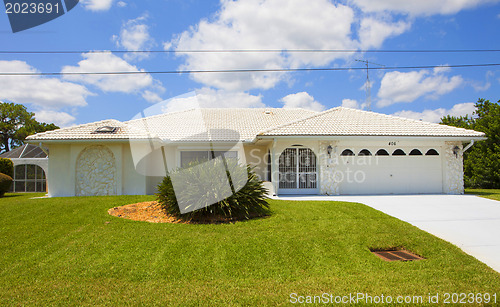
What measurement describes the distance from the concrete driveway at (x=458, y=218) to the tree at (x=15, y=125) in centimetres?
4421

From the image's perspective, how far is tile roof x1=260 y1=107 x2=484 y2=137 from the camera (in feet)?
48.9

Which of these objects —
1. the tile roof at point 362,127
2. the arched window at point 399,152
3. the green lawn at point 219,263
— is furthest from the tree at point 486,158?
the green lawn at point 219,263

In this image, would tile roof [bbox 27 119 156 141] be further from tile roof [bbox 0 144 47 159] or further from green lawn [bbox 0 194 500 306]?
tile roof [bbox 0 144 47 159]

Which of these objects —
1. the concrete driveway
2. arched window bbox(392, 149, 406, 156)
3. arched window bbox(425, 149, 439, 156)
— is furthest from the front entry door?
arched window bbox(425, 149, 439, 156)

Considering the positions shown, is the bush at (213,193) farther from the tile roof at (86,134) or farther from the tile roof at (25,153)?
the tile roof at (25,153)

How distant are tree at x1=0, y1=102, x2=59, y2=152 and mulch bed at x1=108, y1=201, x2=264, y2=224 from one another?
3819cm

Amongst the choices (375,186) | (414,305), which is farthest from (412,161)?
(414,305)

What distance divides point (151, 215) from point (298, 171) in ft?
26.5

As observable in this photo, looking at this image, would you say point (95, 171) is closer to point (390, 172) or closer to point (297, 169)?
point (297, 169)

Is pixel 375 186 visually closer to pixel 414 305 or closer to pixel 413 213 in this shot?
pixel 413 213

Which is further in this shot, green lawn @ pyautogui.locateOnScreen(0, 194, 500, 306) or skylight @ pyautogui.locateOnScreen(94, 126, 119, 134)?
skylight @ pyautogui.locateOnScreen(94, 126, 119, 134)

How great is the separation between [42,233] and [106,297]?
464 centimetres

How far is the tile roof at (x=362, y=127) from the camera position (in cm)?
1489

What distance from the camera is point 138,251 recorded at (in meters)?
6.48
